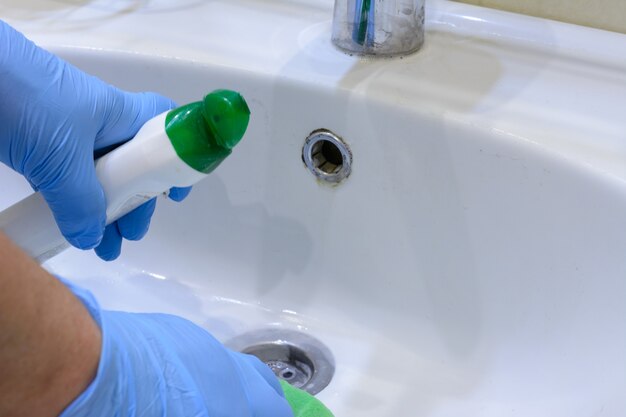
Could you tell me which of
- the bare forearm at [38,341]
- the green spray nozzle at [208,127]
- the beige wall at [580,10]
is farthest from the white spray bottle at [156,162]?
the beige wall at [580,10]

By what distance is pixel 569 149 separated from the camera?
17.8 inches

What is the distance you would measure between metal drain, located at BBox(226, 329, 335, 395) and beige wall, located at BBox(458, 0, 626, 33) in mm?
268

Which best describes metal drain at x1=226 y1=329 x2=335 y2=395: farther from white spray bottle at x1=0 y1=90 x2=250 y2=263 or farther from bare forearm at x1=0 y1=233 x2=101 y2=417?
bare forearm at x1=0 y1=233 x2=101 y2=417

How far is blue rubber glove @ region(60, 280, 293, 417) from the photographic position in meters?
0.28

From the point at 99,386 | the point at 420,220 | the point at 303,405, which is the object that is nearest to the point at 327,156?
the point at 420,220

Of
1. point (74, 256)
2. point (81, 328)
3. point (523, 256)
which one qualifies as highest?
point (81, 328)

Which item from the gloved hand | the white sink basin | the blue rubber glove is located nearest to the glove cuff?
the blue rubber glove

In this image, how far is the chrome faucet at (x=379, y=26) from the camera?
0.53 meters

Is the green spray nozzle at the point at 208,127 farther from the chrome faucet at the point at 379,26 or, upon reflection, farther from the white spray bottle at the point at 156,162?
the chrome faucet at the point at 379,26

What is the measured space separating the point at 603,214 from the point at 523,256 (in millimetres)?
60

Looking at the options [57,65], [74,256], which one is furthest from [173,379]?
[74,256]

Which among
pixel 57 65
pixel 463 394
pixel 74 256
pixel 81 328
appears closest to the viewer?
pixel 81 328

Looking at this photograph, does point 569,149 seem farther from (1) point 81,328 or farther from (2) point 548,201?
(1) point 81,328

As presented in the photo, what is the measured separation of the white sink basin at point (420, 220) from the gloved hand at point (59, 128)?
14cm
